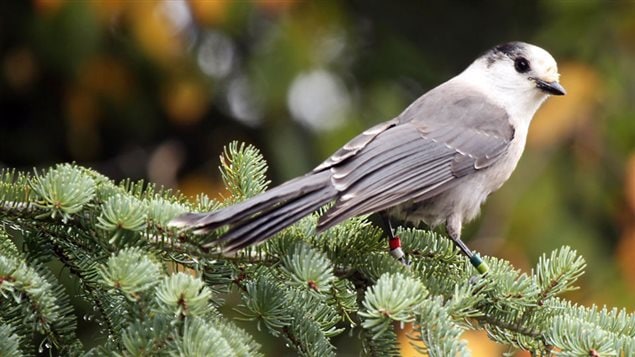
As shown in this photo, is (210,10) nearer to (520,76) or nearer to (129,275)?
(520,76)

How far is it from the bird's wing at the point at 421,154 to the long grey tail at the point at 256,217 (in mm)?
110

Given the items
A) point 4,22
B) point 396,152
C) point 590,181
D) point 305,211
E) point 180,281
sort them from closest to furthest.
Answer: point 180,281 → point 305,211 → point 396,152 → point 590,181 → point 4,22

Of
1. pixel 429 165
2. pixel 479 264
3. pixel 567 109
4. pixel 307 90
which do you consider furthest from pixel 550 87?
pixel 307 90

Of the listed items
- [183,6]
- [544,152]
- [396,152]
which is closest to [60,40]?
[183,6]

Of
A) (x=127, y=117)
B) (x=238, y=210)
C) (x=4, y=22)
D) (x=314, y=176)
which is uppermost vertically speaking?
(x=4, y=22)

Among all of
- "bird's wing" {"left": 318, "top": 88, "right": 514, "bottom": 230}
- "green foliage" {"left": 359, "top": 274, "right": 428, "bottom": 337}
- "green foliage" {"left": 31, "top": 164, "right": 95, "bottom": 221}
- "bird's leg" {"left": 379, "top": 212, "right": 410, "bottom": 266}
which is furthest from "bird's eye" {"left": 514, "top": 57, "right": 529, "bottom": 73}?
"green foliage" {"left": 31, "top": 164, "right": 95, "bottom": 221}

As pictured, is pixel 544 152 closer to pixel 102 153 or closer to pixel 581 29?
pixel 581 29

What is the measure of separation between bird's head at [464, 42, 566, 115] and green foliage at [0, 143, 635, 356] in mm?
1399

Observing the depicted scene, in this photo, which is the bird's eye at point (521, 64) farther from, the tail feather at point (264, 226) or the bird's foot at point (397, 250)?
the tail feather at point (264, 226)

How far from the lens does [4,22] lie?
503 centimetres

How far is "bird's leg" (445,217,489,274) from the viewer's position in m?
2.62

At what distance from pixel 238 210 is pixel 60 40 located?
8.38 ft

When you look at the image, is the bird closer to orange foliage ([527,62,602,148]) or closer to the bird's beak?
the bird's beak

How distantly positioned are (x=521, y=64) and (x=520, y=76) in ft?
0.19
